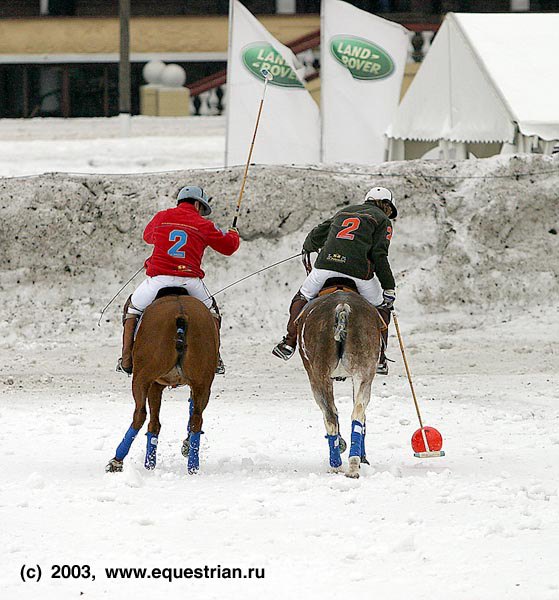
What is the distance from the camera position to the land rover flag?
76.3ft

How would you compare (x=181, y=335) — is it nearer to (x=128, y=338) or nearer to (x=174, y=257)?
(x=128, y=338)

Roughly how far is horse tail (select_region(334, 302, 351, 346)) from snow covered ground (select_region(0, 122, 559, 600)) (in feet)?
3.36

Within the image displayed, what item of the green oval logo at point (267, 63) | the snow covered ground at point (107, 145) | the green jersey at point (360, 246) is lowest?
the green jersey at point (360, 246)

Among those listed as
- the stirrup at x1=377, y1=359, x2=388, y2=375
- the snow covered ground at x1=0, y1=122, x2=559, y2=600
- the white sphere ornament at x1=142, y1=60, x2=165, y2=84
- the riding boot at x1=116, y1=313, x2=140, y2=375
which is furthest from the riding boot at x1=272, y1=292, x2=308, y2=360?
the white sphere ornament at x1=142, y1=60, x2=165, y2=84

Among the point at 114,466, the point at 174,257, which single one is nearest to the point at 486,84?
the point at 174,257

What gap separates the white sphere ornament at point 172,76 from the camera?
3622cm

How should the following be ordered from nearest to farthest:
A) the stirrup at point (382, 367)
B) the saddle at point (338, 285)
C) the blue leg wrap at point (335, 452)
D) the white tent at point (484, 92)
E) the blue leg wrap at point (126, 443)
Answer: the blue leg wrap at point (126, 443) → the blue leg wrap at point (335, 452) → the saddle at point (338, 285) → the stirrup at point (382, 367) → the white tent at point (484, 92)

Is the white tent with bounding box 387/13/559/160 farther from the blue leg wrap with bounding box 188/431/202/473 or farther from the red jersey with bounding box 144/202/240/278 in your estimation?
the blue leg wrap with bounding box 188/431/202/473

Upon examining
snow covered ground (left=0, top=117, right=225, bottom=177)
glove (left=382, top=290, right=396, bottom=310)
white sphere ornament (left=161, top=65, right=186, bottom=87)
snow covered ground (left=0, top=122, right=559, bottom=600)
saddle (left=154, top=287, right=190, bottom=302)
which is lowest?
snow covered ground (left=0, top=122, right=559, bottom=600)

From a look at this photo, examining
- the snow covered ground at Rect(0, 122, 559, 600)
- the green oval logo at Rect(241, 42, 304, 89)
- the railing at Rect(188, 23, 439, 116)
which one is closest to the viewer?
the snow covered ground at Rect(0, 122, 559, 600)

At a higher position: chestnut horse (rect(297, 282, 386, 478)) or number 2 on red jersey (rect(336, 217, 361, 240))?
number 2 on red jersey (rect(336, 217, 361, 240))

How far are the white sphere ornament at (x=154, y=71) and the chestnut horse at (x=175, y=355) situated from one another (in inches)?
1054

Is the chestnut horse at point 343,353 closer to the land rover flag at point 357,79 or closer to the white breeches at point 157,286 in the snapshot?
the white breeches at point 157,286

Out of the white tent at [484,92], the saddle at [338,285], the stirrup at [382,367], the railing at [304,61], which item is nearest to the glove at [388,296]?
the saddle at [338,285]
